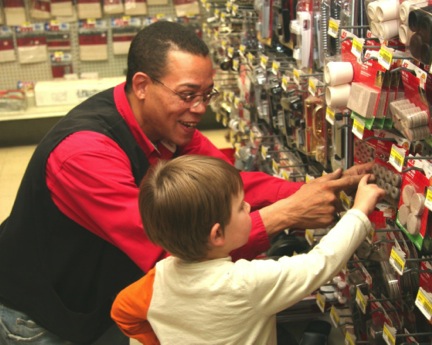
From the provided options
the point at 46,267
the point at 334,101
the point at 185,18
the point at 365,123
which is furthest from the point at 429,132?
the point at 185,18

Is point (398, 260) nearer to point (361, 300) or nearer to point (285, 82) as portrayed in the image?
point (361, 300)

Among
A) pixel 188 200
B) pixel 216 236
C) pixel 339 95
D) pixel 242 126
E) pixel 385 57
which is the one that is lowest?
pixel 242 126

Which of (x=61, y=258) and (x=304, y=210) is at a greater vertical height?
(x=304, y=210)

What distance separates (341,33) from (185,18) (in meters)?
4.58

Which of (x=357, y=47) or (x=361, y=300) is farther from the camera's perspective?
(x=361, y=300)

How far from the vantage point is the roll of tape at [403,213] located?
1.61m

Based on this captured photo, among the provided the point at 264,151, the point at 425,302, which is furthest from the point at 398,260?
the point at 264,151

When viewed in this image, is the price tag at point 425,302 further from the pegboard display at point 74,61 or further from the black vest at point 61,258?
the pegboard display at point 74,61

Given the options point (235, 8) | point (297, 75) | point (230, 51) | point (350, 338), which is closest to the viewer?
point (350, 338)

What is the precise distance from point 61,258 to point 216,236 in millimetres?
698

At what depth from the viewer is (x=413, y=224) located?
1572 millimetres

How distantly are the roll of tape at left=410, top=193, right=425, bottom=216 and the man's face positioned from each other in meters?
0.75

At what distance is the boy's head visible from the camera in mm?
1441

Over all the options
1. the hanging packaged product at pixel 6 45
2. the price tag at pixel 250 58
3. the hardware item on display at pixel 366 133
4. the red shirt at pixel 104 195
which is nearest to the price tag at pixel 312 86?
the hardware item on display at pixel 366 133
